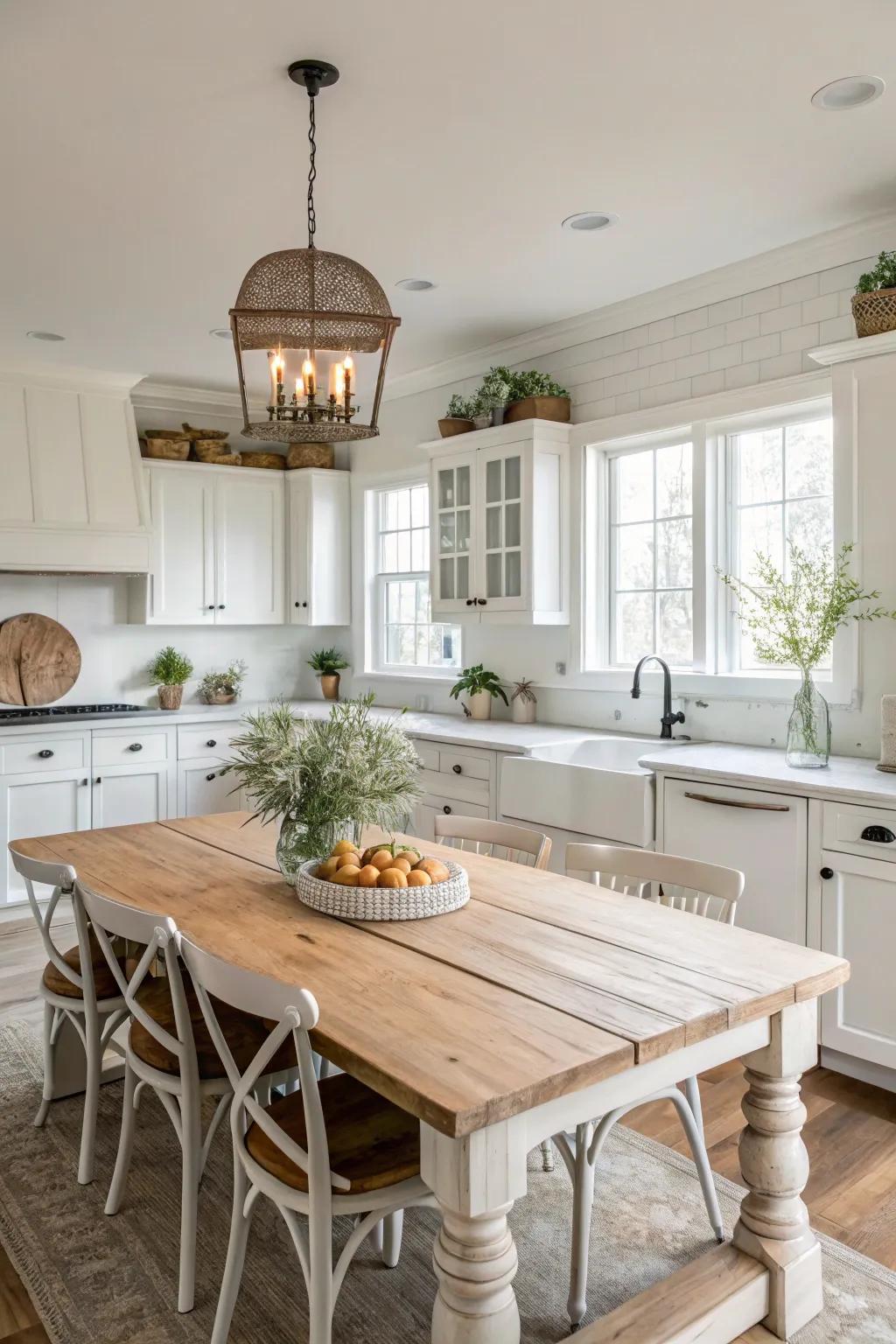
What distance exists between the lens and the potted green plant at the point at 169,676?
19.4 feet

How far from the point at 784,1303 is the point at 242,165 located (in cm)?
328

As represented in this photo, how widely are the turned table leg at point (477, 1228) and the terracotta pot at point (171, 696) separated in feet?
15.6

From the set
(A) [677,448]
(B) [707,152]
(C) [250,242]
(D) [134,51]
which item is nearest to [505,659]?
(A) [677,448]

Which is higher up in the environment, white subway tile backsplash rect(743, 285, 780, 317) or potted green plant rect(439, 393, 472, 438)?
white subway tile backsplash rect(743, 285, 780, 317)

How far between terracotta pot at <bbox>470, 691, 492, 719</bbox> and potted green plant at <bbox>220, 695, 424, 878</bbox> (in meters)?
2.71

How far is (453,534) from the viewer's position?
4.98 meters

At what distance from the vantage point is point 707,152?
2939 millimetres

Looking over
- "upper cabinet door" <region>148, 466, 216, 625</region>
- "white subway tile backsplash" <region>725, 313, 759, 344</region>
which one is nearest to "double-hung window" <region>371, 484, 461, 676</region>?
"upper cabinet door" <region>148, 466, 216, 625</region>

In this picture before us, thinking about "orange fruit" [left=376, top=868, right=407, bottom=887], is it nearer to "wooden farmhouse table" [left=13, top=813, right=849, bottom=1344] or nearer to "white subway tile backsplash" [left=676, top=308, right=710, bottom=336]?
"wooden farmhouse table" [left=13, top=813, right=849, bottom=1344]

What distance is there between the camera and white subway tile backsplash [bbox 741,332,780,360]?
3.80 m

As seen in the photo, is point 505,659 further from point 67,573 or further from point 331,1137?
point 331,1137

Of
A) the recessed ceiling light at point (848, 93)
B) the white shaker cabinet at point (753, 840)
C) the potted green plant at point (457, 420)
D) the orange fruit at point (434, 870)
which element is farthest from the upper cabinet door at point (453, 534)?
the orange fruit at point (434, 870)

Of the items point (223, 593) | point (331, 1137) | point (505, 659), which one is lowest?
point (331, 1137)

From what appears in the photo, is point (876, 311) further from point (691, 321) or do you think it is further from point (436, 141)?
point (436, 141)
